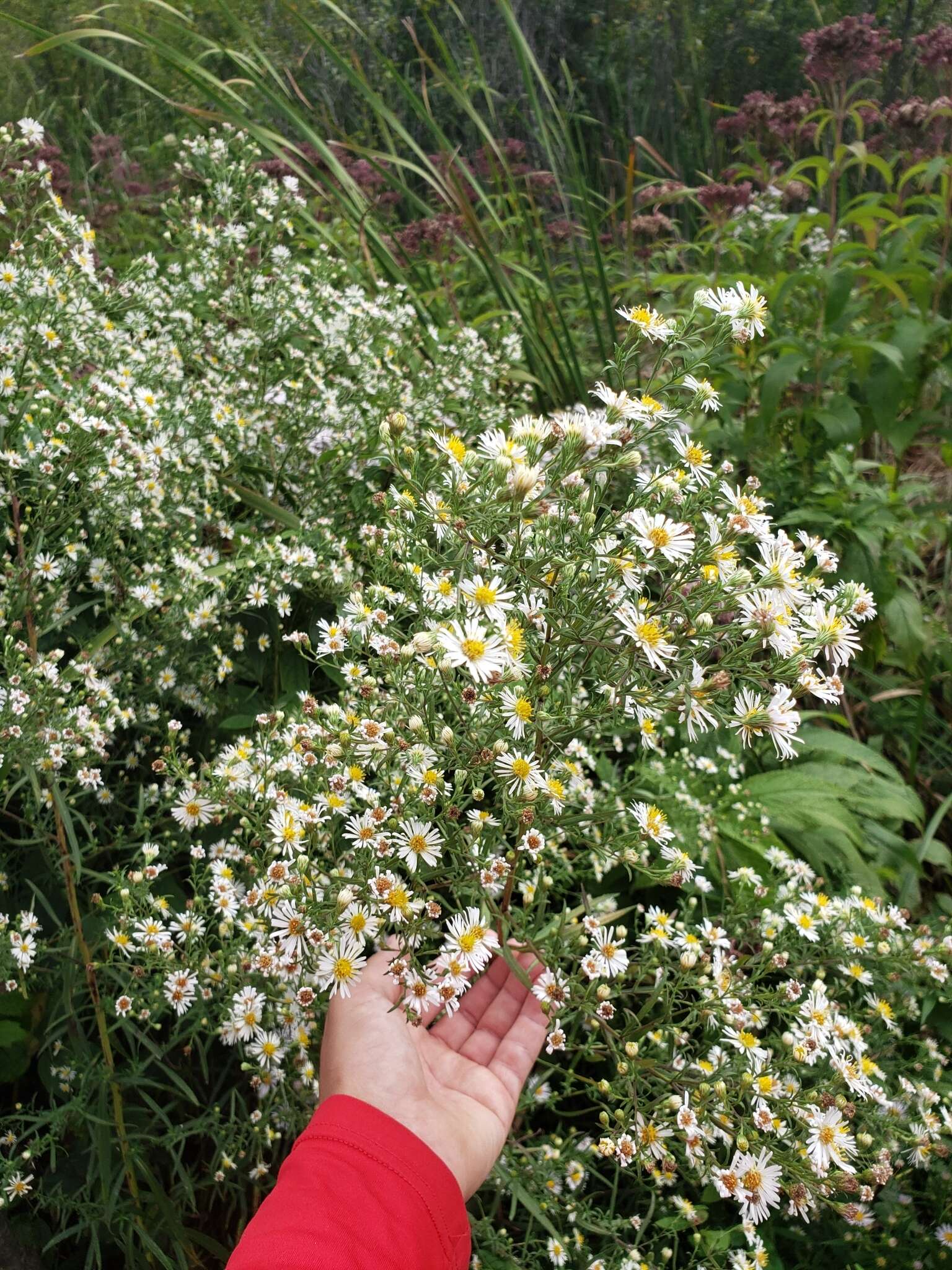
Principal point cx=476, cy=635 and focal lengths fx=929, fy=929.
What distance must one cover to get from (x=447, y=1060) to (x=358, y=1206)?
13.8 inches

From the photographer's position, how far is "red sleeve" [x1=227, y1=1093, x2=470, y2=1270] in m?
1.03

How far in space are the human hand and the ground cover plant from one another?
76mm

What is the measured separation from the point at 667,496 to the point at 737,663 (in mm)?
225

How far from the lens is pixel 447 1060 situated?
4.70 feet

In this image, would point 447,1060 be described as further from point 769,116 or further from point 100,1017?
point 769,116

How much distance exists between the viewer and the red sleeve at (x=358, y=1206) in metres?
1.03

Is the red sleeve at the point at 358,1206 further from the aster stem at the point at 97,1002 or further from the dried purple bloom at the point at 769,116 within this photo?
the dried purple bloom at the point at 769,116

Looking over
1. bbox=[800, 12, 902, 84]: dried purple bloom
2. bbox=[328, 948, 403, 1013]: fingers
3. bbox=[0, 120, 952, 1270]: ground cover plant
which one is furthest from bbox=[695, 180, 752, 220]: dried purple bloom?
bbox=[328, 948, 403, 1013]: fingers

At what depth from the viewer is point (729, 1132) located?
1217mm

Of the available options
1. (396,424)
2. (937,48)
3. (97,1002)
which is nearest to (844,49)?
(937,48)

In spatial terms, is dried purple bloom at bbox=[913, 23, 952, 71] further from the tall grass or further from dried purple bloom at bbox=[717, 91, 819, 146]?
the tall grass

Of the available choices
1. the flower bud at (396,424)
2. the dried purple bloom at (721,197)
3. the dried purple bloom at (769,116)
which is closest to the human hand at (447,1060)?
the flower bud at (396,424)

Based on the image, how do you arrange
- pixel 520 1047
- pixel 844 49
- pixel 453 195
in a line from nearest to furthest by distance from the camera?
pixel 520 1047 < pixel 453 195 < pixel 844 49

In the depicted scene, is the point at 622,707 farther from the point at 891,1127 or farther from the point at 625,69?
the point at 625,69
